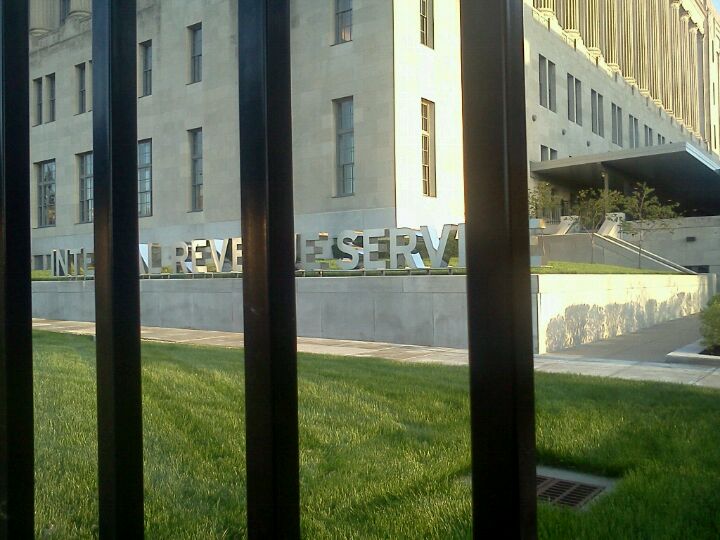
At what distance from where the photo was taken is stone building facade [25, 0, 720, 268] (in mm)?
23359

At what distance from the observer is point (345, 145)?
24672mm

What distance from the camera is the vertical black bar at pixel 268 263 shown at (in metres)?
1.55

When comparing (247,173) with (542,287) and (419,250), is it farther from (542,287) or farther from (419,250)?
(419,250)

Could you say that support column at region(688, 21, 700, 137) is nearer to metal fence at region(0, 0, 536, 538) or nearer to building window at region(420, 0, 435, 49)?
building window at region(420, 0, 435, 49)

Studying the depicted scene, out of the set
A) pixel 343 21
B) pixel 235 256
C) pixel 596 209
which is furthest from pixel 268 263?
pixel 596 209

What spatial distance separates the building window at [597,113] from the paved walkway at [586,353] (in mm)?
24849

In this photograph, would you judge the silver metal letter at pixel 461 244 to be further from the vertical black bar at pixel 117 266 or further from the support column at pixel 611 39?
the support column at pixel 611 39

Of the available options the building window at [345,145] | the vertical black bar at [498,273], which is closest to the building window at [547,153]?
the building window at [345,145]

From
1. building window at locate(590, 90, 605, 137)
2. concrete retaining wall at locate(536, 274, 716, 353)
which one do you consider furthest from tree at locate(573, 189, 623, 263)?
building window at locate(590, 90, 605, 137)

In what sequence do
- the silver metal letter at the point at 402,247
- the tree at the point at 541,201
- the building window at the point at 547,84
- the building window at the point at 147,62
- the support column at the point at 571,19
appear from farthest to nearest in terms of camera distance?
1. the support column at the point at 571,19
2. the building window at the point at 547,84
3. the building window at the point at 147,62
4. the tree at the point at 541,201
5. the silver metal letter at the point at 402,247

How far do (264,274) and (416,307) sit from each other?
13.3 metres

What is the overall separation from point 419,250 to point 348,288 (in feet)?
7.39

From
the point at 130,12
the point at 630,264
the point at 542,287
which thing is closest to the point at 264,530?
the point at 130,12

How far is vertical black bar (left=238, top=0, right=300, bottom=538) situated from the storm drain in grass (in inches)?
106
